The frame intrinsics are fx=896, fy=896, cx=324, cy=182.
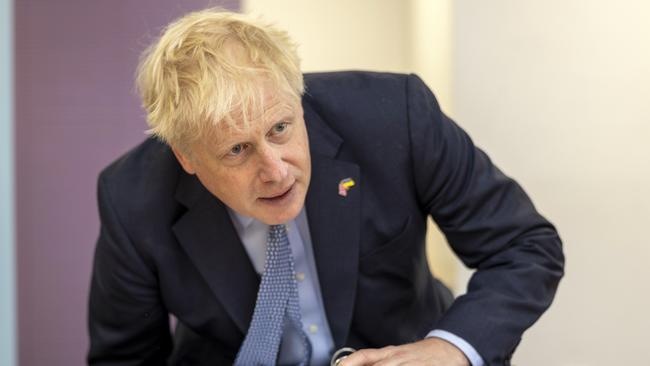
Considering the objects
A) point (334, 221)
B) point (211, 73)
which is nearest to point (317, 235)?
point (334, 221)

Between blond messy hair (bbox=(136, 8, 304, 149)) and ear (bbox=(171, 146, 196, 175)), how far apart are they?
0.04 meters

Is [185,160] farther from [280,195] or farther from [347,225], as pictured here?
[347,225]

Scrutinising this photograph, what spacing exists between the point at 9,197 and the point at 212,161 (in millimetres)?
347

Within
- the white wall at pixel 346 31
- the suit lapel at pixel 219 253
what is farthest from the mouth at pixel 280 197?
the white wall at pixel 346 31

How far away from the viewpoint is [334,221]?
1.75 m

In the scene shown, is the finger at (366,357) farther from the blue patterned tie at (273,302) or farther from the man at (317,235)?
the blue patterned tie at (273,302)

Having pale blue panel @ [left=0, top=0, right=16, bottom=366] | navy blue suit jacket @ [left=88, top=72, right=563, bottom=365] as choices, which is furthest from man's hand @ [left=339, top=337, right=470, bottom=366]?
pale blue panel @ [left=0, top=0, right=16, bottom=366]

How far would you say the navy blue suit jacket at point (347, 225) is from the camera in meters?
1.73

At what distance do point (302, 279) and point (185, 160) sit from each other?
343mm

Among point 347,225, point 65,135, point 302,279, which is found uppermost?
point 347,225

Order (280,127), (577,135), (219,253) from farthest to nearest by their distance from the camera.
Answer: (577,135) < (219,253) < (280,127)

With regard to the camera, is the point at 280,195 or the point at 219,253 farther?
the point at 219,253

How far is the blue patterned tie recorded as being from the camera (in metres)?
1.73

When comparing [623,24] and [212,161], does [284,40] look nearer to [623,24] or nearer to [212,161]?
[212,161]
